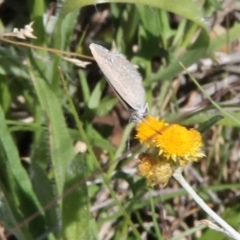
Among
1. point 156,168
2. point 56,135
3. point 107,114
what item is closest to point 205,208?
point 156,168

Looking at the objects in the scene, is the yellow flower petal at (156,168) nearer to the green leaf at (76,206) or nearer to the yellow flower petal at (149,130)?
the yellow flower petal at (149,130)

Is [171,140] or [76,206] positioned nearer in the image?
[171,140]

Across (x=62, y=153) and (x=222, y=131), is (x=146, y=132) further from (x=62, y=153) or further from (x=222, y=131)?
(x=222, y=131)

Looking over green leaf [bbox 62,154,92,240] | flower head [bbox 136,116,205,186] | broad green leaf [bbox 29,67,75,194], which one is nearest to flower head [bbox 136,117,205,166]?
flower head [bbox 136,116,205,186]

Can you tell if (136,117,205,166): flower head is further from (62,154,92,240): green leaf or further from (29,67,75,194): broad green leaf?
(29,67,75,194): broad green leaf

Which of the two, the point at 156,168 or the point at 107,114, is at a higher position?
the point at 156,168

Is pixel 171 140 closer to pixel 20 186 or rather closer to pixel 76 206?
pixel 76 206

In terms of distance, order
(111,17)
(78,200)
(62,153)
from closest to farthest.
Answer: (78,200) → (62,153) → (111,17)

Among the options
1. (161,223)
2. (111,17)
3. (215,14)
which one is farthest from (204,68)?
(161,223)
